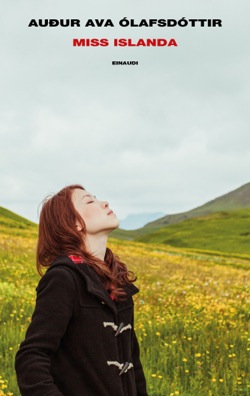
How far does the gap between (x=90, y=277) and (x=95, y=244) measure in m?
0.32

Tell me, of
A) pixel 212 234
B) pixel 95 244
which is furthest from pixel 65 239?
pixel 212 234

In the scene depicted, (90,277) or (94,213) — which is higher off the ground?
(94,213)

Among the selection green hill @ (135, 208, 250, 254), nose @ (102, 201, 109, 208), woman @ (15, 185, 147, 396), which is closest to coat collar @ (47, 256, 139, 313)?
woman @ (15, 185, 147, 396)

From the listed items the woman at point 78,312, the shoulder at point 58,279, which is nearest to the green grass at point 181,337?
the woman at point 78,312

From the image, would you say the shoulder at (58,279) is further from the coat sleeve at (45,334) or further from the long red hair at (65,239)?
the long red hair at (65,239)

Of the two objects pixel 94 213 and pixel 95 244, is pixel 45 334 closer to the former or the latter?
pixel 95 244

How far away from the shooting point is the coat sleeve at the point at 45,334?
10.5 feet

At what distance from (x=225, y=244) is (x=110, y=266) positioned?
8738cm

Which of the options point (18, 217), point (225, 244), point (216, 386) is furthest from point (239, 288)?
point (225, 244)

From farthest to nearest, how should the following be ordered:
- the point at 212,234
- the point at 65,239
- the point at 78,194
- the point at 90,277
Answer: the point at 212,234 → the point at 78,194 → the point at 65,239 → the point at 90,277

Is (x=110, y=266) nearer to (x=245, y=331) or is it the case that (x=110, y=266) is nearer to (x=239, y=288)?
(x=245, y=331)

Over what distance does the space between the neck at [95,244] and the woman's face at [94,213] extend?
4cm

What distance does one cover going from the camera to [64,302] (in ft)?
11.0

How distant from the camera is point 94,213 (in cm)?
384
